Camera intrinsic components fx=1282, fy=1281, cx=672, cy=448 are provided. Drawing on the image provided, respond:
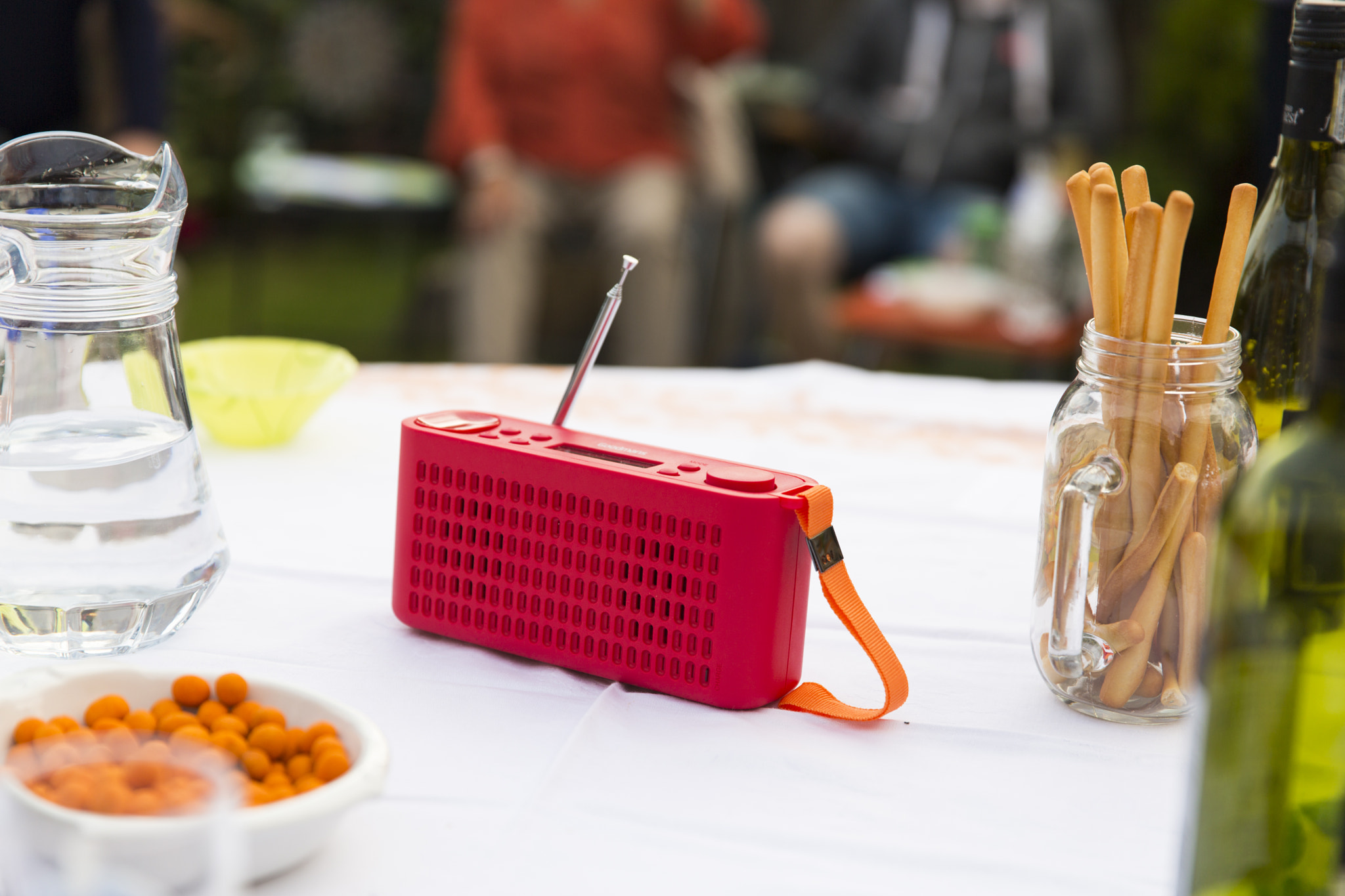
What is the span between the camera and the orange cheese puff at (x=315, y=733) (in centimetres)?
49

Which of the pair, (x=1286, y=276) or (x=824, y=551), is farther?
(x=1286, y=276)

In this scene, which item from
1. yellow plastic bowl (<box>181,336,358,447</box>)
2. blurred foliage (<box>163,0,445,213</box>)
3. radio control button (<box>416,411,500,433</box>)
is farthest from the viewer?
blurred foliage (<box>163,0,445,213</box>)

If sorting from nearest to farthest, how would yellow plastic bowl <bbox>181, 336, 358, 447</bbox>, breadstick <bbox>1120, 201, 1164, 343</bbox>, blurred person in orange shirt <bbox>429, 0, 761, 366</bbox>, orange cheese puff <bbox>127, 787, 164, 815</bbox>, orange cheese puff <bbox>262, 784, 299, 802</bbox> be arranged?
orange cheese puff <bbox>127, 787, 164, 815</bbox> → orange cheese puff <bbox>262, 784, 299, 802</bbox> → breadstick <bbox>1120, 201, 1164, 343</bbox> → yellow plastic bowl <bbox>181, 336, 358, 447</bbox> → blurred person in orange shirt <bbox>429, 0, 761, 366</bbox>

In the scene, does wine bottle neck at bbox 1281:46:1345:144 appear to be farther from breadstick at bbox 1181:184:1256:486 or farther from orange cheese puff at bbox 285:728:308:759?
orange cheese puff at bbox 285:728:308:759

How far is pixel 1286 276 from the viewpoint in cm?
78

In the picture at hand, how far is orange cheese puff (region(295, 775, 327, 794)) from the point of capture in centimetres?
46

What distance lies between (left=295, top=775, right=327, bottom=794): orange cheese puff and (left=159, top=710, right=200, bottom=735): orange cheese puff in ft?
0.19

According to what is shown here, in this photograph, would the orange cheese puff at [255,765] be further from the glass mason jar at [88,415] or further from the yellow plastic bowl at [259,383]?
the yellow plastic bowl at [259,383]

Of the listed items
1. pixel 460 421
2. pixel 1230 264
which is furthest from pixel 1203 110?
pixel 460 421

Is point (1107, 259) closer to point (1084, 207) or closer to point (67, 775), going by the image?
point (1084, 207)

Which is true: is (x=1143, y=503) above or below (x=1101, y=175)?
below

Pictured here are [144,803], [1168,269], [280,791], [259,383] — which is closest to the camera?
[144,803]

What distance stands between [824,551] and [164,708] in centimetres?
30

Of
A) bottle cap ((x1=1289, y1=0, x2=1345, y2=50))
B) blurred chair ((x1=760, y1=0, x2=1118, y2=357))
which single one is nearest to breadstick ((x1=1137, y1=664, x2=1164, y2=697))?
bottle cap ((x1=1289, y1=0, x2=1345, y2=50))
